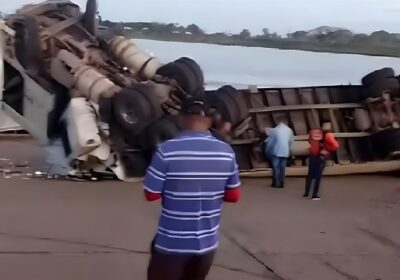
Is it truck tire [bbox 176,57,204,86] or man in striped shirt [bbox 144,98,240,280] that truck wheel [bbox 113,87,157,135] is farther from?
man in striped shirt [bbox 144,98,240,280]

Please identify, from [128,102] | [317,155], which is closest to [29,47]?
[128,102]

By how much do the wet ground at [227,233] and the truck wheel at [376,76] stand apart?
262cm

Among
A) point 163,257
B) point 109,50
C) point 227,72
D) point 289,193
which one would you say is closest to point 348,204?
point 289,193

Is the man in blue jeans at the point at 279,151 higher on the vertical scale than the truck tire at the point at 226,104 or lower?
lower

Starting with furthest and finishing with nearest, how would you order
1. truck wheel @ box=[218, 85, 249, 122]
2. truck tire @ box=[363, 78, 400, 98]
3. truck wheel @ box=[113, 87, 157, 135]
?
truck tire @ box=[363, 78, 400, 98], truck wheel @ box=[218, 85, 249, 122], truck wheel @ box=[113, 87, 157, 135]

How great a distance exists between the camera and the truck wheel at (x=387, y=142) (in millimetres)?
15656

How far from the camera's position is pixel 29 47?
1586 centimetres

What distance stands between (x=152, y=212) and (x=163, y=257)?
Result: 21.1ft

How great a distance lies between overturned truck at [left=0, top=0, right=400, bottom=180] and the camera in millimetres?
14273

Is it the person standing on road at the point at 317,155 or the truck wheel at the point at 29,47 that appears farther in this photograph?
the truck wheel at the point at 29,47

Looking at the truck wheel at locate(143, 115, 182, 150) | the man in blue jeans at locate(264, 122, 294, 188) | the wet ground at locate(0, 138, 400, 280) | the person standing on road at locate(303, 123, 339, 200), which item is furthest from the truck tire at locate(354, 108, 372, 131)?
the truck wheel at locate(143, 115, 182, 150)

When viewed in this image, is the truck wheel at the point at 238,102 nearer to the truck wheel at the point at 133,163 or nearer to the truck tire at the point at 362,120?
the truck wheel at the point at 133,163

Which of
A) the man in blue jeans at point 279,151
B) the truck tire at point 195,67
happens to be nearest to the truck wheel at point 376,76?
the man in blue jeans at point 279,151

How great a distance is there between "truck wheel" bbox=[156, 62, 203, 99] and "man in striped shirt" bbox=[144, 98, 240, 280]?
33.6 ft
